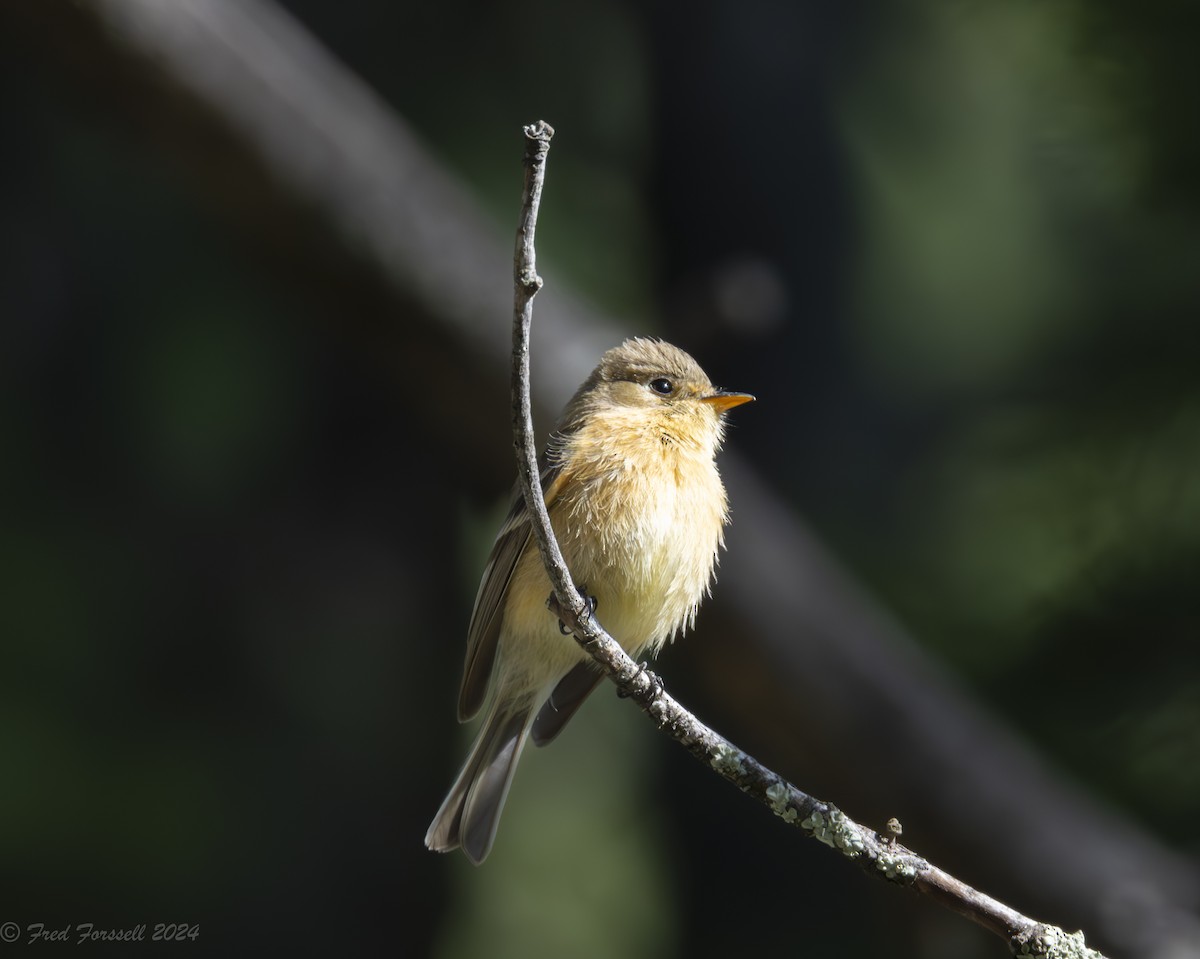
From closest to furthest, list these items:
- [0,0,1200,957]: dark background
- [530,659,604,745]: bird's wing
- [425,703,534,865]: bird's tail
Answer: [425,703,534,865]: bird's tail → [530,659,604,745]: bird's wing → [0,0,1200,957]: dark background

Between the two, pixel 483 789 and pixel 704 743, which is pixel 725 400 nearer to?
pixel 483 789

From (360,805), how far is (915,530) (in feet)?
8.88

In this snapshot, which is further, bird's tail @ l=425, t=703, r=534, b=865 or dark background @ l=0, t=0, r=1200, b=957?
dark background @ l=0, t=0, r=1200, b=957

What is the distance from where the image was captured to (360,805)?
526 cm

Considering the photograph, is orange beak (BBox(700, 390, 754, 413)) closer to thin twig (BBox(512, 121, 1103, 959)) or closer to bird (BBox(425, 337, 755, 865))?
bird (BBox(425, 337, 755, 865))

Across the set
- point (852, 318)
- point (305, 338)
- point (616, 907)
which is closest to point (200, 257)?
point (305, 338)

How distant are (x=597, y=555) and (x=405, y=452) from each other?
2.08 m

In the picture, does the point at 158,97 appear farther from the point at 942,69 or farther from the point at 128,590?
the point at 942,69

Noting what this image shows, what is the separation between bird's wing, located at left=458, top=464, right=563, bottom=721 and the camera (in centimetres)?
405

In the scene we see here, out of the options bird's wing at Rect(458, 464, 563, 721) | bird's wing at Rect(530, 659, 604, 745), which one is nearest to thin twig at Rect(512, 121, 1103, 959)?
bird's wing at Rect(458, 464, 563, 721)

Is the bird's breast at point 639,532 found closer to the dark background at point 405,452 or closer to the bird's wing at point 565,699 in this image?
the bird's wing at point 565,699

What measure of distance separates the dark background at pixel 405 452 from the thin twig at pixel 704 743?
1.65m

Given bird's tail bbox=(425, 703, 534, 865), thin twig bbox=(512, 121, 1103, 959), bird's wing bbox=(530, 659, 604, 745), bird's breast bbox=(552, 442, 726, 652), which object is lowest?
bird's tail bbox=(425, 703, 534, 865)

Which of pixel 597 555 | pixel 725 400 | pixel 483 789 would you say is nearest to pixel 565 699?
pixel 483 789
